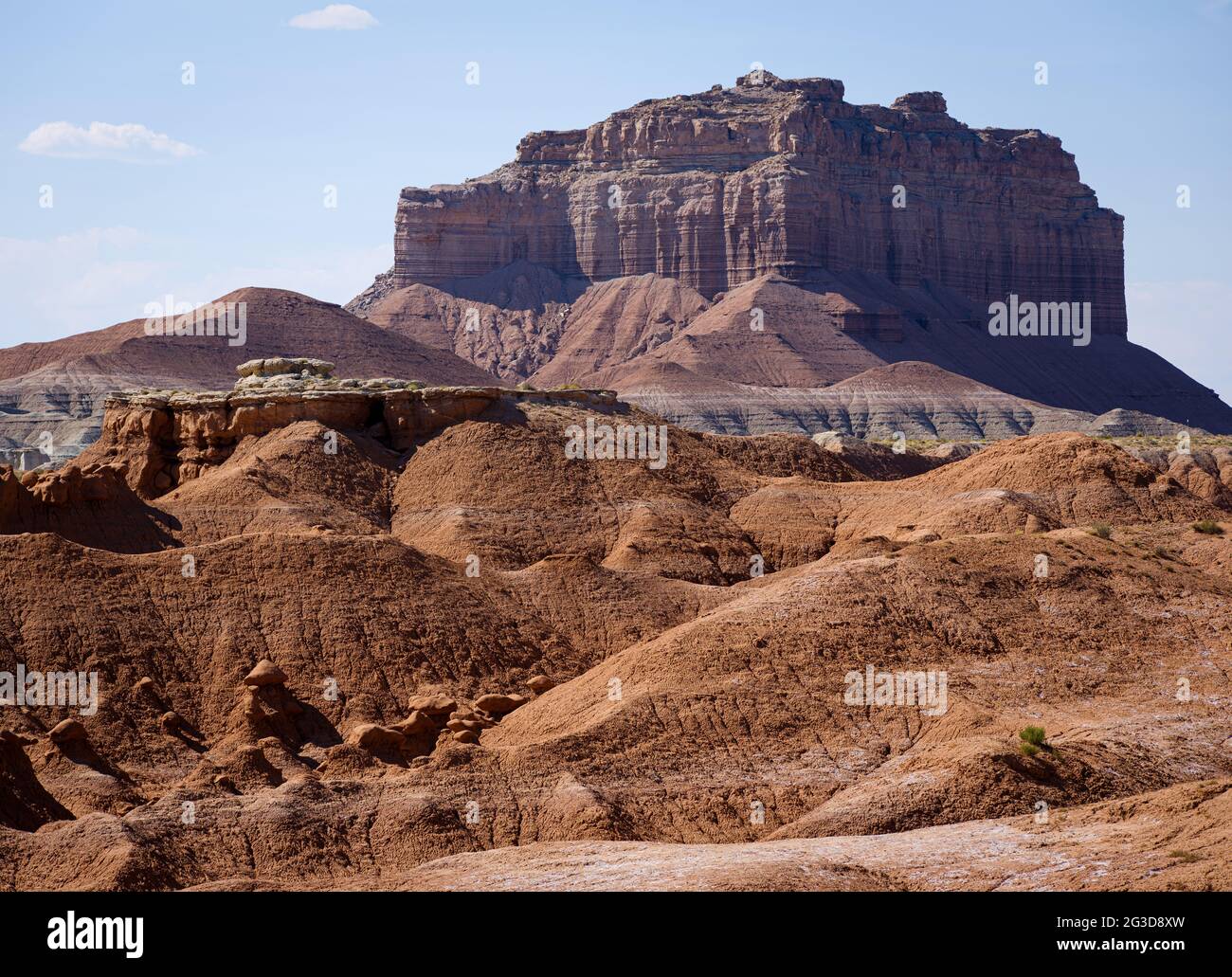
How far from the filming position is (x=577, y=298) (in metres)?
181

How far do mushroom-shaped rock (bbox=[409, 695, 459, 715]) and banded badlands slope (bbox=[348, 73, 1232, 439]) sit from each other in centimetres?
11144

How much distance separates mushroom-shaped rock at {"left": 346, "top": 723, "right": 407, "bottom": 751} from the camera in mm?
33812

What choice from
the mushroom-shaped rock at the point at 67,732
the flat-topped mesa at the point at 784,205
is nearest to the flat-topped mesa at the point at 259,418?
the mushroom-shaped rock at the point at 67,732

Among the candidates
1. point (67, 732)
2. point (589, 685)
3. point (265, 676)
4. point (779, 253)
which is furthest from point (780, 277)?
point (67, 732)

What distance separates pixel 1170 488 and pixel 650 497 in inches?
658

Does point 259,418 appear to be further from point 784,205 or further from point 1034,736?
point 784,205

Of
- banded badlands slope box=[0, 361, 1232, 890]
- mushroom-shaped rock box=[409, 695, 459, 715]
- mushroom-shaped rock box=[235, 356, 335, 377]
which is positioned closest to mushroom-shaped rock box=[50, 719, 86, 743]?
banded badlands slope box=[0, 361, 1232, 890]

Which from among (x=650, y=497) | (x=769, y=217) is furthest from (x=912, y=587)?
(x=769, y=217)

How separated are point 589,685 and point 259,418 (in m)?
29.3

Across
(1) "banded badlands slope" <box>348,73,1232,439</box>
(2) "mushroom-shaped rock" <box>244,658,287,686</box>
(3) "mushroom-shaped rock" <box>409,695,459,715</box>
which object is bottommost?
(3) "mushroom-shaped rock" <box>409,695,459,715</box>

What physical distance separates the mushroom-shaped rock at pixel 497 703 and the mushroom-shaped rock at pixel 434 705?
2.01 ft

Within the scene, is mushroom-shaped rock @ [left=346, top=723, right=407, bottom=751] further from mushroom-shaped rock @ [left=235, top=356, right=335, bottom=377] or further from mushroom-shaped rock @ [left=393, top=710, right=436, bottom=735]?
mushroom-shaped rock @ [left=235, top=356, right=335, bottom=377]

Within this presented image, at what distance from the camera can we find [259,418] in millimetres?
62625
